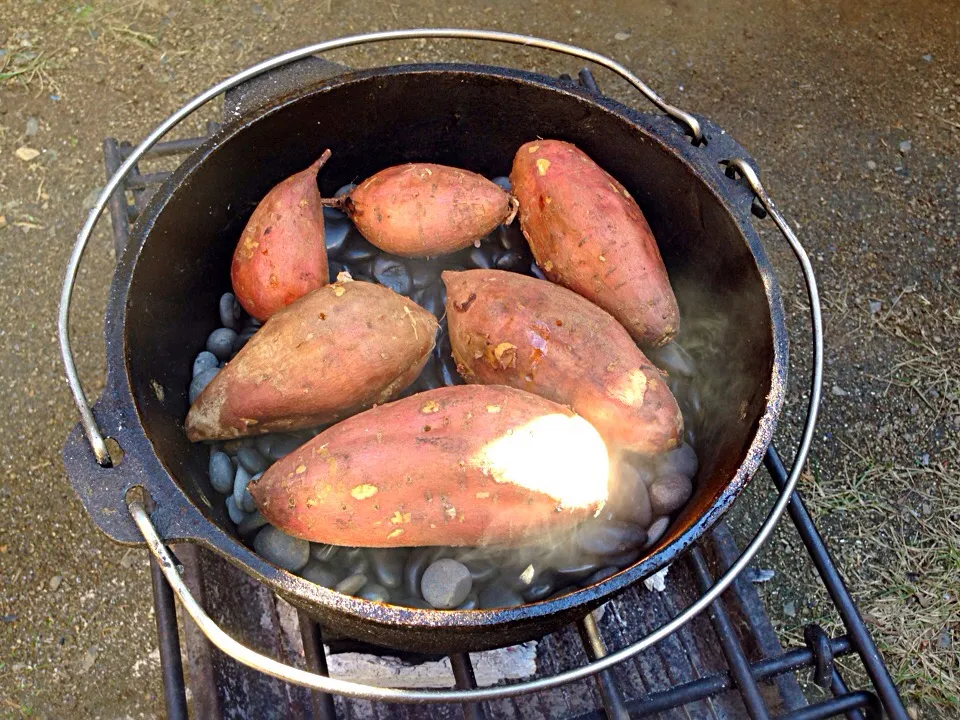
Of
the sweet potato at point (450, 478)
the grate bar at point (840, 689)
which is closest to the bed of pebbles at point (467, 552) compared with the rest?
the sweet potato at point (450, 478)

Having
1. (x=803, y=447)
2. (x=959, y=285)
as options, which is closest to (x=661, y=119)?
(x=803, y=447)

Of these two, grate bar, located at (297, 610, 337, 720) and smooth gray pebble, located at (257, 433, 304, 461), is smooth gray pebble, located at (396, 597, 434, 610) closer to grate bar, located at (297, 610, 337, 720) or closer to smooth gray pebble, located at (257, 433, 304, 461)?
grate bar, located at (297, 610, 337, 720)

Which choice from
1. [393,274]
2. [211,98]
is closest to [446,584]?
[393,274]

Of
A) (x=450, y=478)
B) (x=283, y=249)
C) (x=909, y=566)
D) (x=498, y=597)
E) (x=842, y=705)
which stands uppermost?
(x=283, y=249)

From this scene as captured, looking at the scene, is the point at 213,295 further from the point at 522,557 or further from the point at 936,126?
the point at 936,126

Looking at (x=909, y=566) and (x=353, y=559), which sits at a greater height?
(x=353, y=559)

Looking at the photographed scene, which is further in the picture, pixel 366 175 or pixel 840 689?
pixel 366 175

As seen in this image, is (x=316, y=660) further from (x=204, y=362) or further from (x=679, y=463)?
(x=679, y=463)
